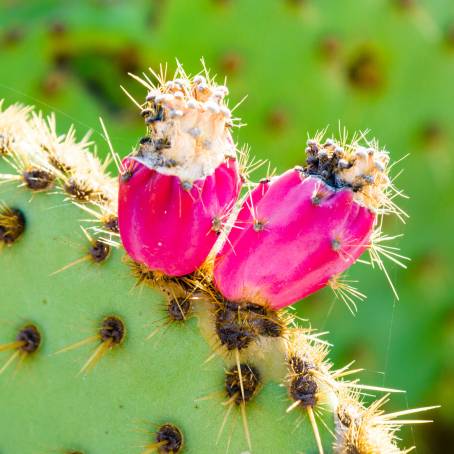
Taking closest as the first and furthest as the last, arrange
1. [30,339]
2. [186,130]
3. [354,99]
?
[186,130] < [30,339] < [354,99]

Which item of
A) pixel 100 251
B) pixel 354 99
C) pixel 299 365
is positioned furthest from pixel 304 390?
pixel 354 99

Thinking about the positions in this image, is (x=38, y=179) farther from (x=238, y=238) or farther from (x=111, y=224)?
(x=238, y=238)

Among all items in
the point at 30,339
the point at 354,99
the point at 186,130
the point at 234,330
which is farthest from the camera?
the point at 354,99

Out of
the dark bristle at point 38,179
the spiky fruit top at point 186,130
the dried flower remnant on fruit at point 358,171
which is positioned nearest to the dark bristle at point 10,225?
the dark bristle at point 38,179

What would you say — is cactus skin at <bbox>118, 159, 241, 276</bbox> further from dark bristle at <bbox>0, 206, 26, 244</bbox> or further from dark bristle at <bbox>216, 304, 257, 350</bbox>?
dark bristle at <bbox>0, 206, 26, 244</bbox>

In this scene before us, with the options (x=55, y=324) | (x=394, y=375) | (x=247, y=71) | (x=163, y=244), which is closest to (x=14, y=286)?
(x=55, y=324)

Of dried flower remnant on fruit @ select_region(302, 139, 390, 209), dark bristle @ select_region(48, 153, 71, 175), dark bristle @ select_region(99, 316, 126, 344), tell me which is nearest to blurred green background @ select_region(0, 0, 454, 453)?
dark bristle @ select_region(48, 153, 71, 175)
